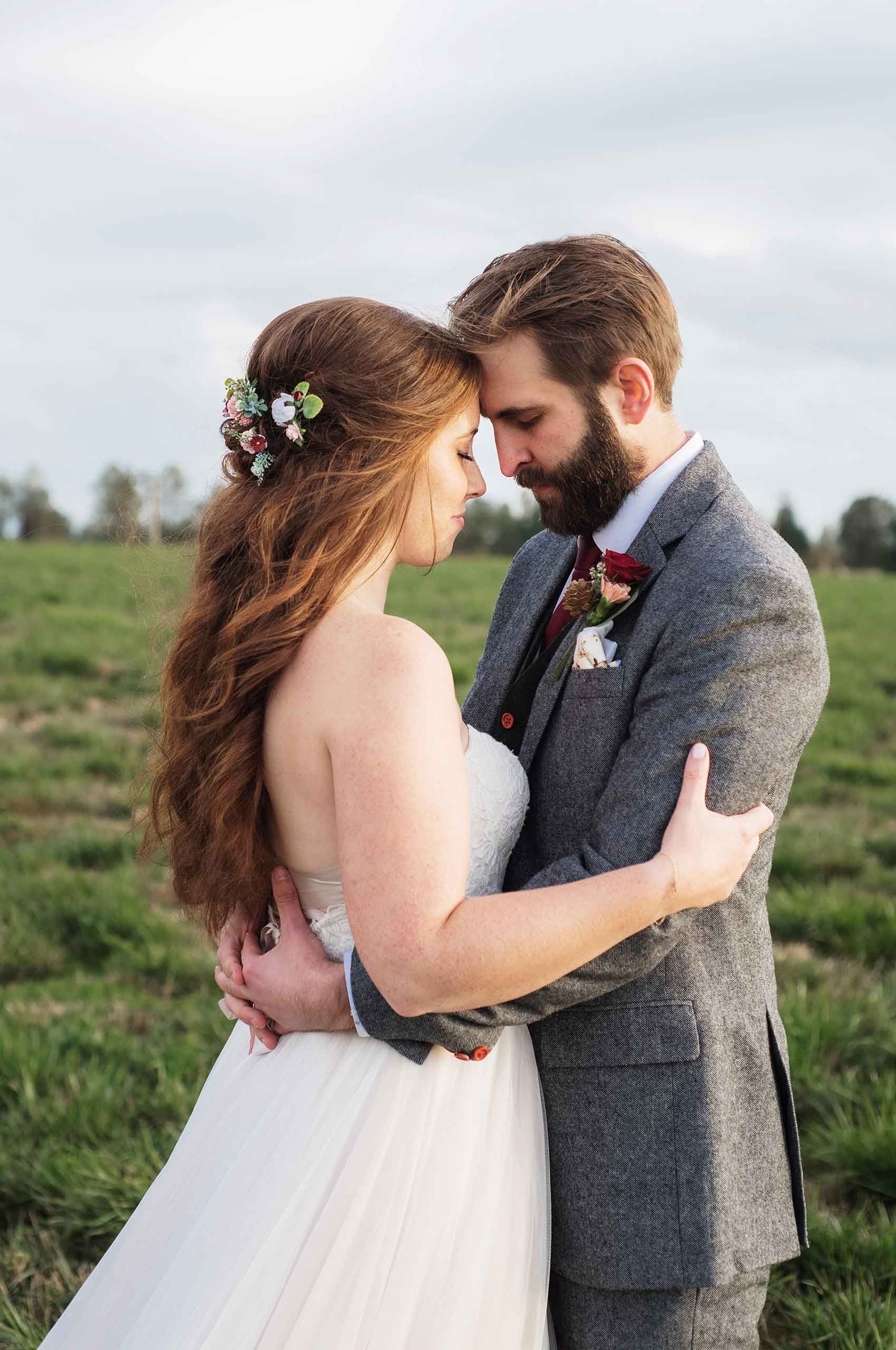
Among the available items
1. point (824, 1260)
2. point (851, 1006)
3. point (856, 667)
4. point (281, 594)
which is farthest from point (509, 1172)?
point (856, 667)

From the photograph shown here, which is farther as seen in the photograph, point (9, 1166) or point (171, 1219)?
point (9, 1166)

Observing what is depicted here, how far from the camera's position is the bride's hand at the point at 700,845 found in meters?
2.14

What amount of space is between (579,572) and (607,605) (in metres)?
0.36

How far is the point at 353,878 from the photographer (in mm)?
2084

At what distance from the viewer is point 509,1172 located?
2.29 meters

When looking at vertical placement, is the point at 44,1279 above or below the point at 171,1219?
below

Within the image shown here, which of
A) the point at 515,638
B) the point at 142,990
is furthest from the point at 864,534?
the point at 515,638

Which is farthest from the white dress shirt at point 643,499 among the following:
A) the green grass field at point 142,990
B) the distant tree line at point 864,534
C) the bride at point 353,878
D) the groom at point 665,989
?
the distant tree line at point 864,534

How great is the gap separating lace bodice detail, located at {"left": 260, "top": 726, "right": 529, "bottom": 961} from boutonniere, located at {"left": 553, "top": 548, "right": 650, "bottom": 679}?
0.24 metres

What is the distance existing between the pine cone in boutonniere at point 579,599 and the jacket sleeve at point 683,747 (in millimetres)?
312

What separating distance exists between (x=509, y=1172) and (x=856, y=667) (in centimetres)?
988

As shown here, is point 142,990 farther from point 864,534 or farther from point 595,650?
point 864,534

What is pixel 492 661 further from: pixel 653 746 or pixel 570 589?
pixel 653 746

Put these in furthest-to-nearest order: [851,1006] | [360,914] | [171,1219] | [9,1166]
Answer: [851,1006], [9,1166], [171,1219], [360,914]
